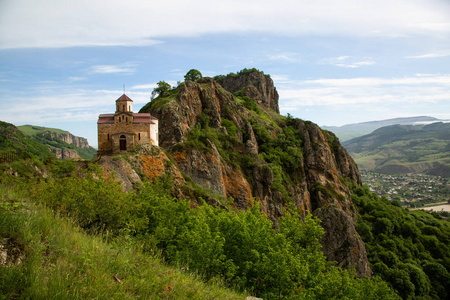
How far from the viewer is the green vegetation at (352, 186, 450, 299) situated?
44.9 metres

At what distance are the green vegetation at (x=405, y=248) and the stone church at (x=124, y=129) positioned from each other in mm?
40863

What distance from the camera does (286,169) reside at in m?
55.6

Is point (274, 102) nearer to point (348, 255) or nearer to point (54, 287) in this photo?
point (348, 255)

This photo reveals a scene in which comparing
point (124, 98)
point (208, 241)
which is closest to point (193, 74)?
point (124, 98)

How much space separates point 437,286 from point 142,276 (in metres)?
59.3

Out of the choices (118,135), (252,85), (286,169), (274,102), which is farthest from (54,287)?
(274,102)

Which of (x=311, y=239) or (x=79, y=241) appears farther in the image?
(x=311, y=239)

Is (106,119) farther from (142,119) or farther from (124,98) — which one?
(142,119)

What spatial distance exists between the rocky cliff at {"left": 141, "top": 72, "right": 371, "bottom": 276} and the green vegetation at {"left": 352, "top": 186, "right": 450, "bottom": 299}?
20.9 ft

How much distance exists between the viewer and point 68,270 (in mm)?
6480

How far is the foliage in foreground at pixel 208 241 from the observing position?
39.8ft

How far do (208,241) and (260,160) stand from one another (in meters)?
35.9

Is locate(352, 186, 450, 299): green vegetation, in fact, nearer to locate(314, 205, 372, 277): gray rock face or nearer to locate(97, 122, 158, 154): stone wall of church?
locate(314, 205, 372, 277): gray rock face

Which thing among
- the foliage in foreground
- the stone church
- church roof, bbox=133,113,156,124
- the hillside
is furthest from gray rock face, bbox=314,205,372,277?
church roof, bbox=133,113,156,124
